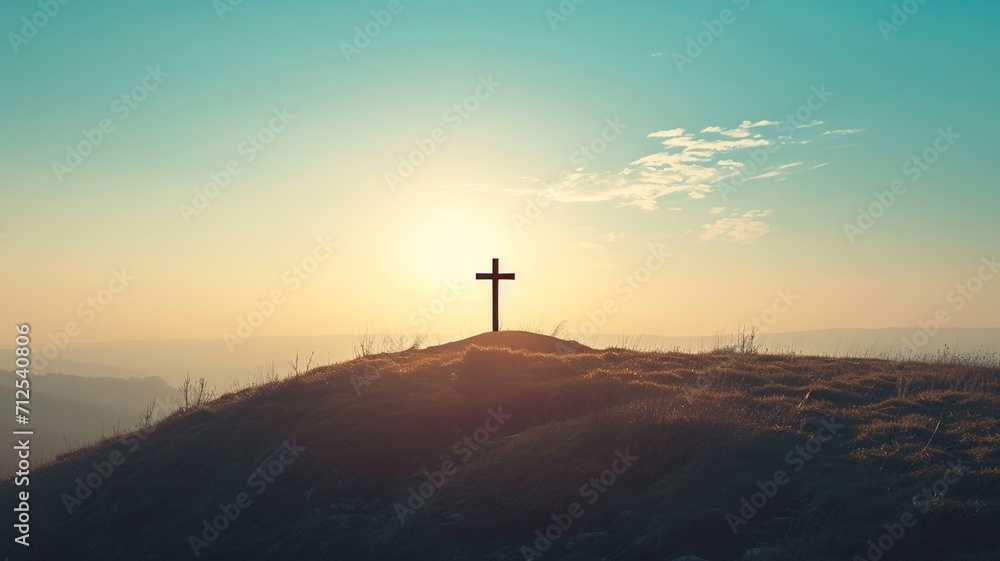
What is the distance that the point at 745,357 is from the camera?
19.9 m

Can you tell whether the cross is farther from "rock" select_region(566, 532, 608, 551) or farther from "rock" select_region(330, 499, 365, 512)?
"rock" select_region(566, 532, 608, 551)

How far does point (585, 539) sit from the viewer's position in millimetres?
9328

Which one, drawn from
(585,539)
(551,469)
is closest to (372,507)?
(551,469)

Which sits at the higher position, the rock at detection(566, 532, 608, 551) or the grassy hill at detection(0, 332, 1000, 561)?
the grassy hill at detection(0, 332, 1000, 561)

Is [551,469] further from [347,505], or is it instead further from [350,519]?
[347,505]

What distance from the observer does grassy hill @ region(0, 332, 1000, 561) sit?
892 cm

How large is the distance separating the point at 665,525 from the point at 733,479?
1466mm

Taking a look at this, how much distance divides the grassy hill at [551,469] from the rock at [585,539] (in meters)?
0.03

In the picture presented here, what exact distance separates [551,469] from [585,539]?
Answer: 5.03ft

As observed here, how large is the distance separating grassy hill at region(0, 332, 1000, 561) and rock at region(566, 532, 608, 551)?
0.03m

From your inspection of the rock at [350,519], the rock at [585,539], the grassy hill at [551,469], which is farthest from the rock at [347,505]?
the rock at [585,539]

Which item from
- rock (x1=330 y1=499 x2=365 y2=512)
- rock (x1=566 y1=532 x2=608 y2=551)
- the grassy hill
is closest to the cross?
the grassy hill

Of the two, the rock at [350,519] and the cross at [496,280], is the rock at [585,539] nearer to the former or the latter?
the rock at [350,519]

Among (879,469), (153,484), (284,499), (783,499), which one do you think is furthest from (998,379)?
(153,484)
